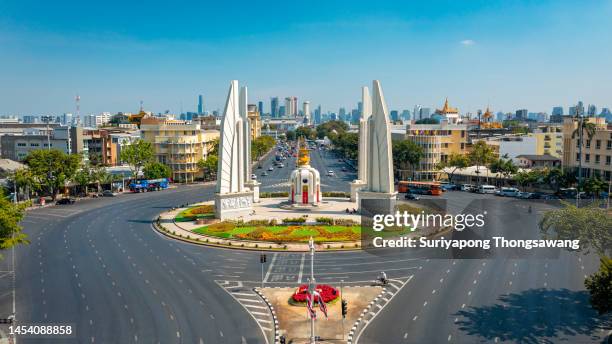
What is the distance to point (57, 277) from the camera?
44750 millimetres

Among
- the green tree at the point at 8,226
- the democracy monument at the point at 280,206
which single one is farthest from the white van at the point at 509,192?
the green tree at the point at 8,226

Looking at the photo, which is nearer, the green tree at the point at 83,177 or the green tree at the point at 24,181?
the green tree at the point at 24,181

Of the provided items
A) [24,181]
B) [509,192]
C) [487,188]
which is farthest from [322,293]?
[487,188]

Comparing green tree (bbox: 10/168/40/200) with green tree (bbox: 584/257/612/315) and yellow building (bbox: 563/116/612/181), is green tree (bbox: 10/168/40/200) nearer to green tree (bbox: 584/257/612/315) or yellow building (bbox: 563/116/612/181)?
green tree (bbox: 584/257/612/315)

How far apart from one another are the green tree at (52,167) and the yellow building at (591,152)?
88.6 m

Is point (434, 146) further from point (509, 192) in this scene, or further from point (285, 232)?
point (285, 232)

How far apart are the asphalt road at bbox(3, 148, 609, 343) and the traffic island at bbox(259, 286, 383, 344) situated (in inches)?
64.3

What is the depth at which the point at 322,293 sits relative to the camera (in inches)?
1535

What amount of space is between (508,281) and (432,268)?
7093mm

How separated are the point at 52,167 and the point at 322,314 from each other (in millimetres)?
69544

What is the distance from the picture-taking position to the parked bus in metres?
104

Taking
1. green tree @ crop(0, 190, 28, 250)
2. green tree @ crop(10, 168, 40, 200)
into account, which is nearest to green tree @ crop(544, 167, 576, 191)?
green tree @ crop(0, 190, 28, 250)

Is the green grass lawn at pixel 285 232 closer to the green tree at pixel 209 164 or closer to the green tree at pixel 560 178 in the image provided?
the green tree at pixel 560 178

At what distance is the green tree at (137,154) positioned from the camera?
106375 mm
